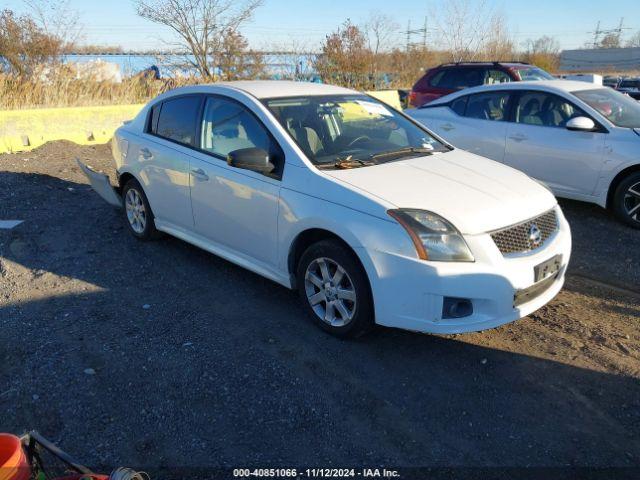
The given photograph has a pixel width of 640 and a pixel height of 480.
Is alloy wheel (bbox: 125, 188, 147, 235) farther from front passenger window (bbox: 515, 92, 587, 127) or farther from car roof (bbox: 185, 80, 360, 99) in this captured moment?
front passenger window (bbox: 515, 92, 587, 127)

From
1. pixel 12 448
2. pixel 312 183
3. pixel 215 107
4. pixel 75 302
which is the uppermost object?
pixel 215 107

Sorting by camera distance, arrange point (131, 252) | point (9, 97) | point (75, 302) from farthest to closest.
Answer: point (9, 97) < point (131, 252) < point (75, 302)

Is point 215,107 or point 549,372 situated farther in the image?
point 215,107

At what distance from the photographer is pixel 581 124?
6145mm

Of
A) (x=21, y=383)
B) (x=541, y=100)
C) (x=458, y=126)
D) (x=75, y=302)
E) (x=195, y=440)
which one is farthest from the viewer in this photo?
(x=458, y=126)

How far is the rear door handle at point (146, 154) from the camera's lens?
5330mm

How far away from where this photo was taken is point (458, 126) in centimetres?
755

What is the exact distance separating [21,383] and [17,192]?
4.66 metres

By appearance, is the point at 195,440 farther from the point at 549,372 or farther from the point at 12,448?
the point at 549,372

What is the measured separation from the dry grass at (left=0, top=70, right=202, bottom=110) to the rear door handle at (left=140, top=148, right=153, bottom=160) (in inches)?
296

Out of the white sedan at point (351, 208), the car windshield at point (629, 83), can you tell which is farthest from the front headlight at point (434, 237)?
the car windshield at point (629, 83)

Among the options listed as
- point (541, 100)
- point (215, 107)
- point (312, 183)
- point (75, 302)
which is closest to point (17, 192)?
point (75, 302)

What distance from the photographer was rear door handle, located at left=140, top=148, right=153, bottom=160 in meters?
5.33

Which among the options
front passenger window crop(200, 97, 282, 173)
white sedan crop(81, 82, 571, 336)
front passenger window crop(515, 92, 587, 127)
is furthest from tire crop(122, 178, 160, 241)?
front passenger window crop(515, 92, 587, 127)
